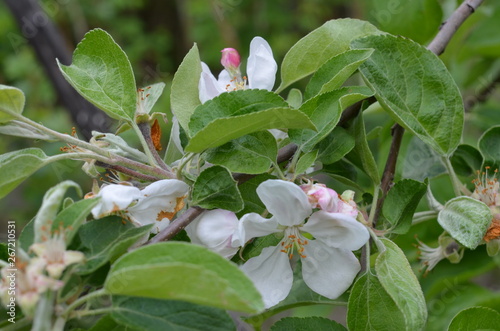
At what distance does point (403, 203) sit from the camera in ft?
2.42

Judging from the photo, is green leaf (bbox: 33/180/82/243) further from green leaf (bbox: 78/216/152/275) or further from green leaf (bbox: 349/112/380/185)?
green leaf (bbox: 349/112/380/185)

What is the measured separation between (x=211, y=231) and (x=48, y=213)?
185 millimetres

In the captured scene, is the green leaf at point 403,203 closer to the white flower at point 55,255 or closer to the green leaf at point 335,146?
the green leaf at point 335,146

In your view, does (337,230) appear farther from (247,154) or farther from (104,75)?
(104,75)

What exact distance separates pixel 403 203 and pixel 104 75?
1.33ft

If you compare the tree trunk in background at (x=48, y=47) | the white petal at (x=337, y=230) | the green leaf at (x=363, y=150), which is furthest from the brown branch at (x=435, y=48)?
the tree trunk in background at (x=48, y=47)

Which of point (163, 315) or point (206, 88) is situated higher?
point (206, 88)

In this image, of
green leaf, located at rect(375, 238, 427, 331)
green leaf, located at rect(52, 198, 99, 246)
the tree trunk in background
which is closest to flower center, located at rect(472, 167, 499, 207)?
green leaf, located at rect(375, 238, 427, 331)

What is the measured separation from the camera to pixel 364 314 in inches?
27.1

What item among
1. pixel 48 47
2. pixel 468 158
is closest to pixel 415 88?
pixel 468 158

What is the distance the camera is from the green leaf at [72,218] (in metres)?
0.56

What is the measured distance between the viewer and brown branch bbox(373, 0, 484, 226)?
841 millimetres

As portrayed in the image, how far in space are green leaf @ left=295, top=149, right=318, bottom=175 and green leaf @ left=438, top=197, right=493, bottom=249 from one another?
180 millimetres

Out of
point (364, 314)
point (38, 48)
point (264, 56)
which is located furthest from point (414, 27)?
point (38, 48)
